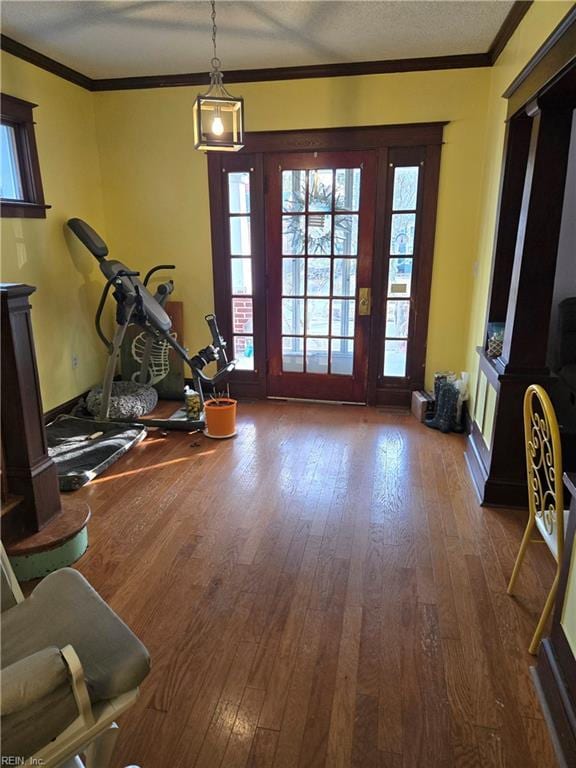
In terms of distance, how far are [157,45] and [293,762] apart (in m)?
4.07

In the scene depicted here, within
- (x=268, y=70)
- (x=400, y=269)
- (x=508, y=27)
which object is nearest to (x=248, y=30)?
(x=268, y=70)

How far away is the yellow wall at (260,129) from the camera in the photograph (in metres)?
3.72

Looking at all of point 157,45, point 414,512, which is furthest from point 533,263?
point 157,45

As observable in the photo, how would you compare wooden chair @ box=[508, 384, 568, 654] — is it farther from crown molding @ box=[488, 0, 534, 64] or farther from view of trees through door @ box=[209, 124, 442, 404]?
view of trees through door @ box=[209, 124, 442, 404]

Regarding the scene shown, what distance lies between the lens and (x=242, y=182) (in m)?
4.16

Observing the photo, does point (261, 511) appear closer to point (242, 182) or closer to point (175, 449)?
point (175, 449)

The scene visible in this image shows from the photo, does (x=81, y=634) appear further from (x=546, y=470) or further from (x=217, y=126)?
(x=217, y=126)

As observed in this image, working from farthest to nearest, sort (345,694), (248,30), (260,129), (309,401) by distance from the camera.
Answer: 1. (309,401)
2. (260,129)
3. (248,30)
4. (345,694)

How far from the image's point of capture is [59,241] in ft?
12.9

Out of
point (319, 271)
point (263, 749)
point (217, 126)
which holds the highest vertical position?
point (217, 126)

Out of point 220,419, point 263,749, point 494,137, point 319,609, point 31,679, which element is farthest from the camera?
point 220,419

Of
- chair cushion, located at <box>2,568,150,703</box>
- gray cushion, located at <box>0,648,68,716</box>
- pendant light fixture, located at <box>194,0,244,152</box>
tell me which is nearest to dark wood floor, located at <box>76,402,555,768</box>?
chair cushion, located at <box>2,568,150,703</box>

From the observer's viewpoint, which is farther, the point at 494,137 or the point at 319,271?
the point at 319,271

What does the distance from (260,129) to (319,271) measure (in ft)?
4.05
